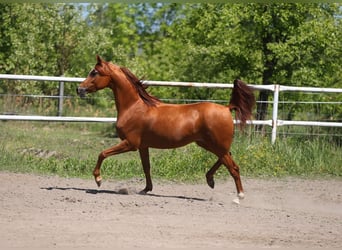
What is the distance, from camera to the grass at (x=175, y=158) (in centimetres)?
1188

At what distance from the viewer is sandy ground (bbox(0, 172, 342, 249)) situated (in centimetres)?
691

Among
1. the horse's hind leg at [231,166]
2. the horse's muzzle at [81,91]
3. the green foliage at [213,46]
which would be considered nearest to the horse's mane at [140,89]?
the horse's muzzle at [81,91]

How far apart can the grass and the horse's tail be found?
2012 mm

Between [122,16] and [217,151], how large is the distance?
22.7 meters

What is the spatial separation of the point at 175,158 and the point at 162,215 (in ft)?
13.9

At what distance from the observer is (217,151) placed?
9820 millimetres

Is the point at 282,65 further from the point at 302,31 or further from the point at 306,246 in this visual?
the point at 306,246

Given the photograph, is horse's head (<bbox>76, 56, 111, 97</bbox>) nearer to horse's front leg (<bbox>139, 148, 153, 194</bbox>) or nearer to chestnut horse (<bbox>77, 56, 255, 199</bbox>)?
chestnut horse (<bbox>77, 56, 255, 199</bbox>)

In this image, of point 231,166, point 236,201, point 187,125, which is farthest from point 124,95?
point 236,201

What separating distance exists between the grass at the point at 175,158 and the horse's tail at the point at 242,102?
2012 millimetres

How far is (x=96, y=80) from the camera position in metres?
9.98

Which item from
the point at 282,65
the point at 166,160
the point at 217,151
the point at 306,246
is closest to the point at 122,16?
the point at 282,65

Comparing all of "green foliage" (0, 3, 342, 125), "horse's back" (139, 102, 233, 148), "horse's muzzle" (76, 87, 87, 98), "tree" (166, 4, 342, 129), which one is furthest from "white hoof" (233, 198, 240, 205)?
"tree" (166, 4, 342, 129)

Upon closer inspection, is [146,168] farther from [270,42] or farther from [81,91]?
[270,42]
